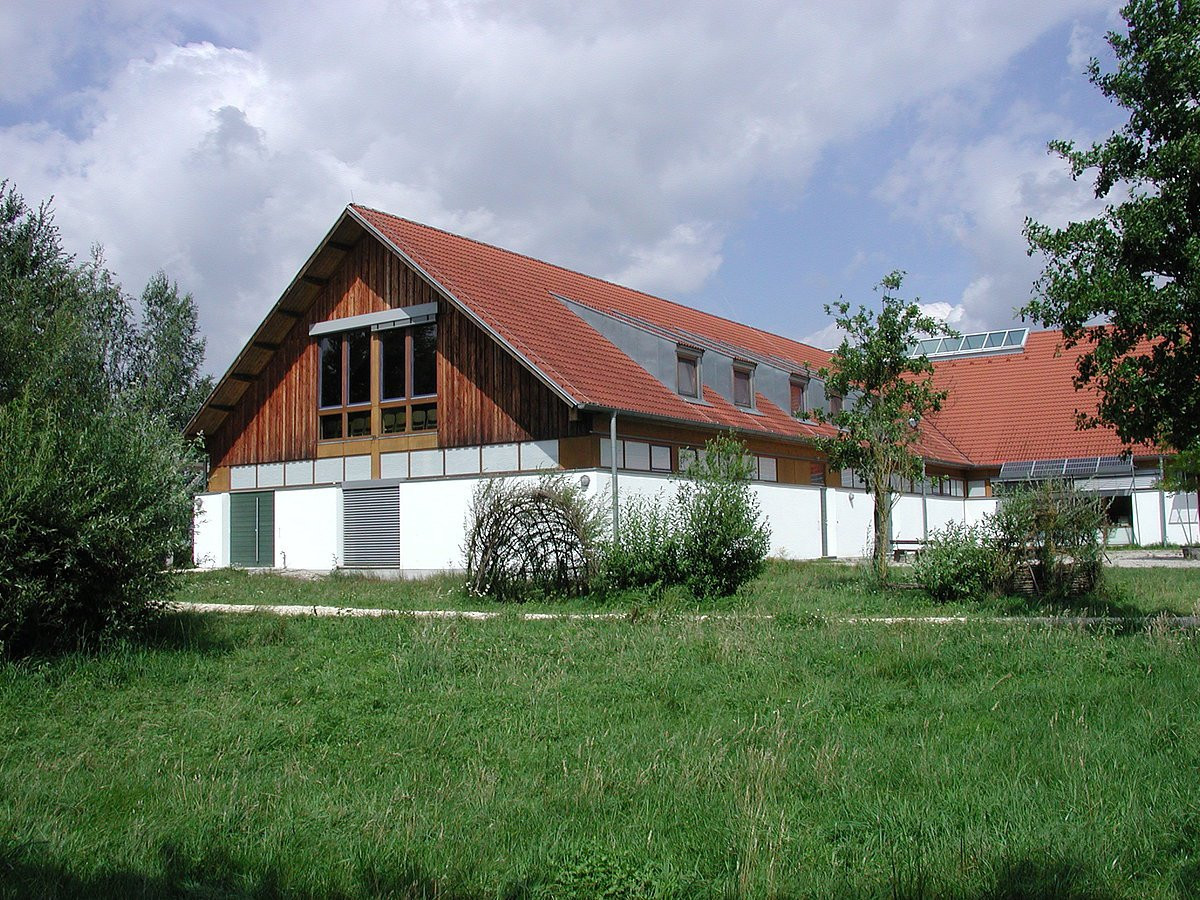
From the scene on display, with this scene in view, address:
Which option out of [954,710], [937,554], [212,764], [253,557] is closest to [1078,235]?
[937,554]

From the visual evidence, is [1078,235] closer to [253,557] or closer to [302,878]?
[302,878]

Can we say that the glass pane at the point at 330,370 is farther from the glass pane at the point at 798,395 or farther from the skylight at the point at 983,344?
the skylight at the point at 983,344

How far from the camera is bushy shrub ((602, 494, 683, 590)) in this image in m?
16.9

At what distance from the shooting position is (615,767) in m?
7.15

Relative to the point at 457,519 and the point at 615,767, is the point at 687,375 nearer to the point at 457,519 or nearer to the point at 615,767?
the point at 457,519

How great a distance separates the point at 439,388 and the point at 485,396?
4.66 ft

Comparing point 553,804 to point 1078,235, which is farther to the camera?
point 1078,235

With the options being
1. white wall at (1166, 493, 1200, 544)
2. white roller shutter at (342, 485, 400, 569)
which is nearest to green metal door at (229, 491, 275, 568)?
white roller shutter at (342, 485, 400, 569)

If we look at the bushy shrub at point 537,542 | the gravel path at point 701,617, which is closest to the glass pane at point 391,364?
the bushy shrub at point 537,542

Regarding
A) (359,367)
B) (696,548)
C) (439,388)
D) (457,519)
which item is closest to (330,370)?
(359,367)

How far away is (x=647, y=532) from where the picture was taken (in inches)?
672

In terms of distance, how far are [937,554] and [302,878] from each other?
1285 cm

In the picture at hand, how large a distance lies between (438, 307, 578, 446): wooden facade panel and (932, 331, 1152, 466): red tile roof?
62.0 feet

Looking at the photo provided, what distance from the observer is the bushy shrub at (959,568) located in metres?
16.1
